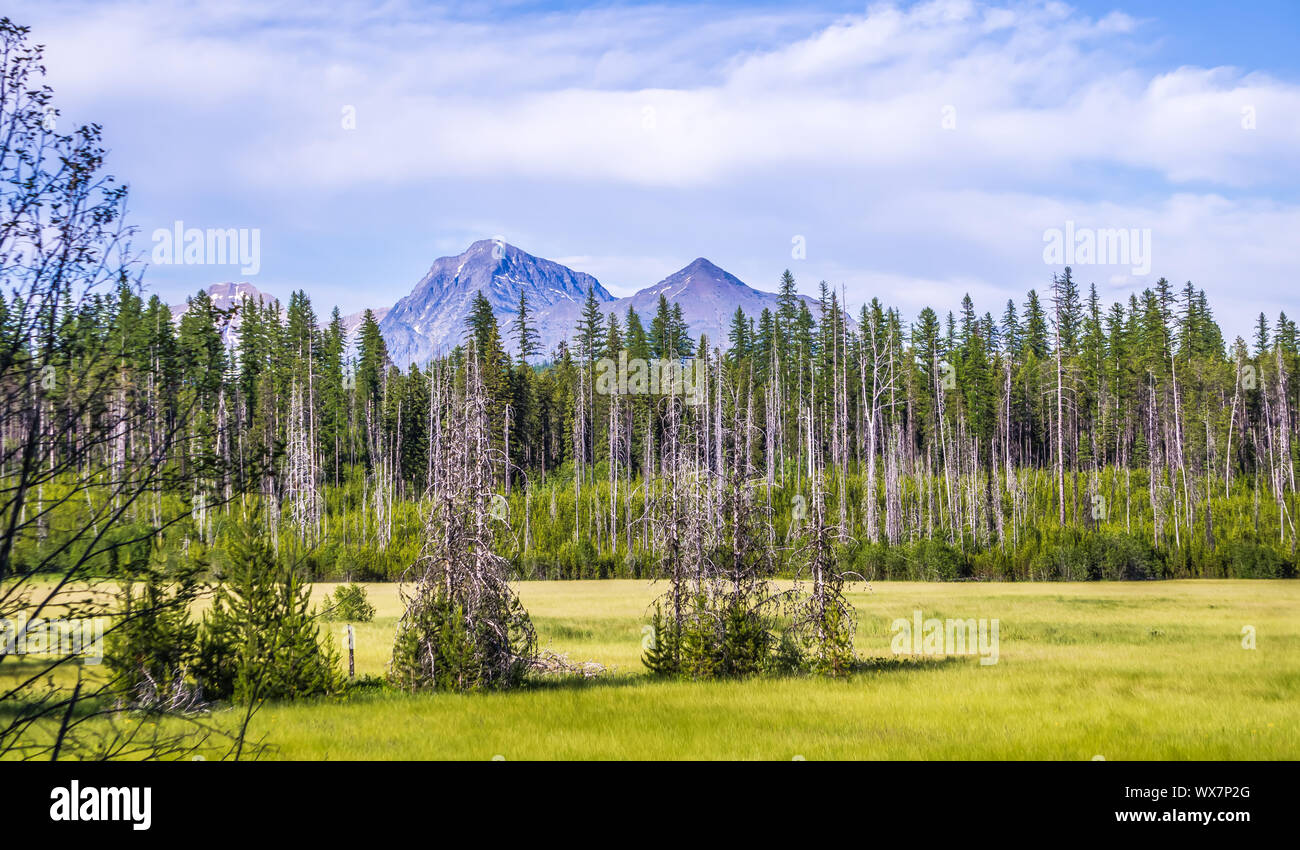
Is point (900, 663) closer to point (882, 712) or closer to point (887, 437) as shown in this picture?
point (882, 712)

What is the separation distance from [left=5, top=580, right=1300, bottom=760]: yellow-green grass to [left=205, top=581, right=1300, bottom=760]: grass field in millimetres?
47

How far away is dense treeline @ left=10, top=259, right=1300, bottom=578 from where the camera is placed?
194 ft

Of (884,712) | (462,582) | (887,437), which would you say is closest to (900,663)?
(884,712)

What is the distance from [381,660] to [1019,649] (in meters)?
19.5

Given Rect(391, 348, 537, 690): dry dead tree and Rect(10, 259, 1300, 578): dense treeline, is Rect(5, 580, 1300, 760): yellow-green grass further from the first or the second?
Rect(10, 259, 1300, 578): dense treeline

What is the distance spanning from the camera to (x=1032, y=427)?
87.6 metres

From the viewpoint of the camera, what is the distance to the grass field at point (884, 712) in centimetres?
1302

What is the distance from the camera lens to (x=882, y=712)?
15.9 m

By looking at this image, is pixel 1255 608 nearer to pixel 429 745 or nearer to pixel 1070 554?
pixel 1070 554

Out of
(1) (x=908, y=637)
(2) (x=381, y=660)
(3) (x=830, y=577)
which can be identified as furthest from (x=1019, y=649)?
(2) (x=381, y=660)

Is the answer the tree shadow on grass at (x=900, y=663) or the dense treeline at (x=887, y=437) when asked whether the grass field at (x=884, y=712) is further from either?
the dense treeline at (x=887, y=437)

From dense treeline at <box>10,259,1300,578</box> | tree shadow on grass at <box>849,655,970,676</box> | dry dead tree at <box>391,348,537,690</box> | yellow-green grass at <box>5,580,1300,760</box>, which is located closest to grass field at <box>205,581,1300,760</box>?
yellow-green grass at <box>5,580,1300,760</box>

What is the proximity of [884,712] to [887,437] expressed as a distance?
234 feet

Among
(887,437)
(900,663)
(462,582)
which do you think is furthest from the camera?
(887,437)
